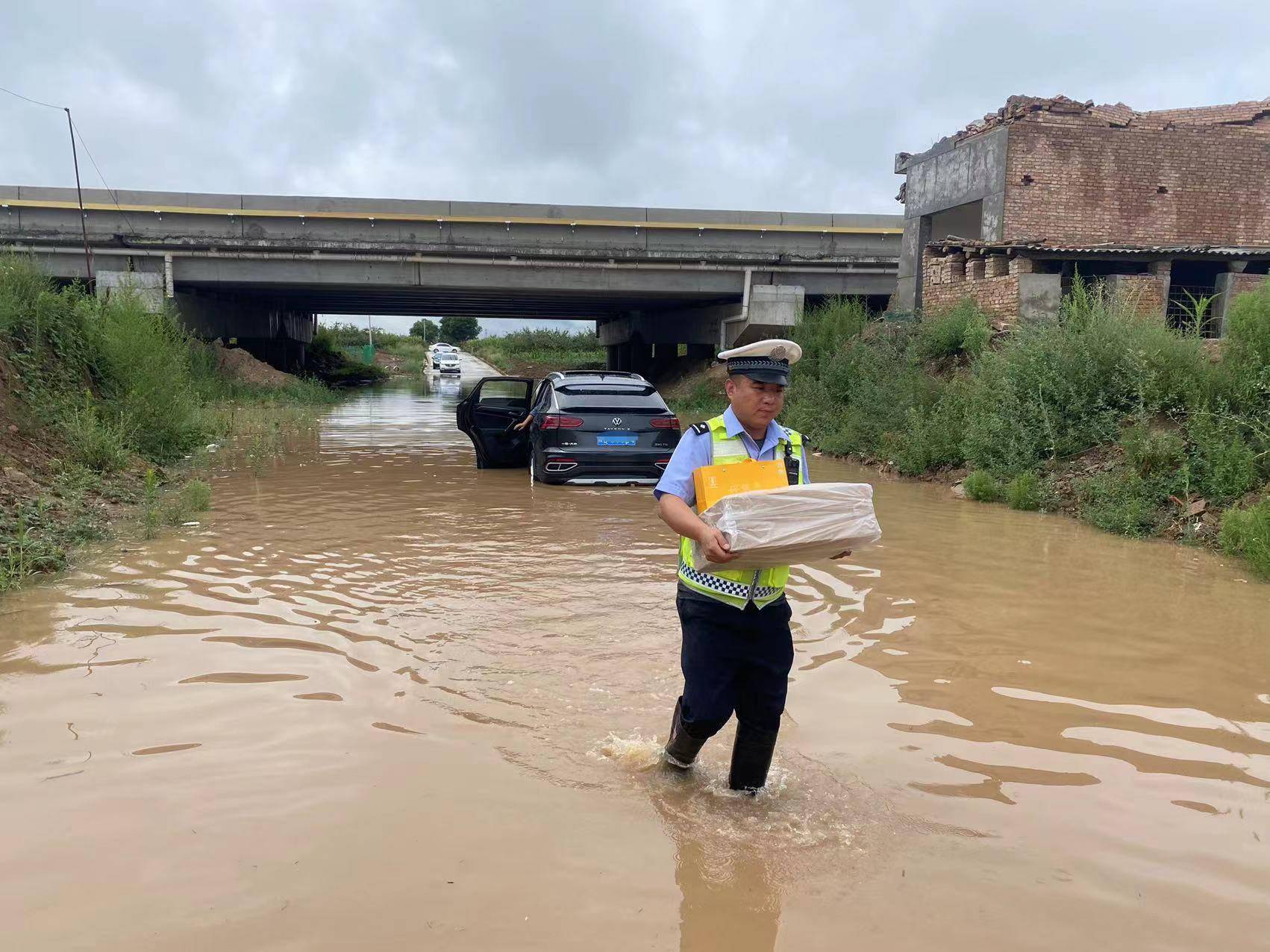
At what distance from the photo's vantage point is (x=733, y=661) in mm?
3494

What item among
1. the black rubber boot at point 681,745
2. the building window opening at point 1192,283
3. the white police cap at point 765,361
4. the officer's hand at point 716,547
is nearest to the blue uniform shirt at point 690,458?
the white police cap at point 765,361

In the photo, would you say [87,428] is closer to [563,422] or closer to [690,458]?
[563,422]

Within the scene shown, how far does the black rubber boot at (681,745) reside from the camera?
3764 mm

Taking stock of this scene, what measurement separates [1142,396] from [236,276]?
25.2m

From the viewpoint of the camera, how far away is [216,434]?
16766mm

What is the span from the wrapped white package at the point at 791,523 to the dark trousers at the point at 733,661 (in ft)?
0.70

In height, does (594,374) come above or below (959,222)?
below

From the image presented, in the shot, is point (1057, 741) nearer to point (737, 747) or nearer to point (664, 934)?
point (737, 747)

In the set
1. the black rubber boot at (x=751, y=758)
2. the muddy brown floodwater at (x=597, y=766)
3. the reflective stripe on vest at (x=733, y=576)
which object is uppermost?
the reflective stripe on vest at (x=733, y=576)

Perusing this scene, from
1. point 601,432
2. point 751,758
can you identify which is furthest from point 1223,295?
point 751,758

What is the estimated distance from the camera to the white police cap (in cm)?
343

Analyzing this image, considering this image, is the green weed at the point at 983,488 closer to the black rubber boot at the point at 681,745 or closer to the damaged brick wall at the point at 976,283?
the damaged brick wall at the point at 976,283

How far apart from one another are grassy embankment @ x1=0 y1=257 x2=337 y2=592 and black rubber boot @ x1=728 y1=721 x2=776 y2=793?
5.54 m

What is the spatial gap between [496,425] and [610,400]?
9.25 feet
